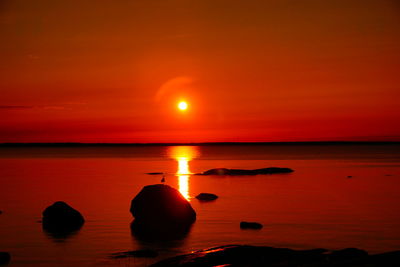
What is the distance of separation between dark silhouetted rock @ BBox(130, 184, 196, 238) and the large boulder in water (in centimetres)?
383

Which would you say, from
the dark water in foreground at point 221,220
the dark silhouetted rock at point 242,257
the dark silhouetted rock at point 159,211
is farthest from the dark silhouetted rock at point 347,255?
the dark silhouetted rock at point 159,211

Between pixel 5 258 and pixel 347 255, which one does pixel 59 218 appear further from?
pixel 347 255

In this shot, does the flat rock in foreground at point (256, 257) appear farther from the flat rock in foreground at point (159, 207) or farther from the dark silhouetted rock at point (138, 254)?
the flat rock in foreground at point (159, 207)

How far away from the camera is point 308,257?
1759 cm

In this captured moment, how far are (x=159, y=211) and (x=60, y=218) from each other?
6302 millimetres

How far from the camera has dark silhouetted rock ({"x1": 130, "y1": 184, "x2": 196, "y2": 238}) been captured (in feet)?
99.1

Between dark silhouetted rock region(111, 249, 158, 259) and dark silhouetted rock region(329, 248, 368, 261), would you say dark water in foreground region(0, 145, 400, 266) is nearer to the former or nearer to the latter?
dark silhouetted rock region(111, 249, 158, 259)

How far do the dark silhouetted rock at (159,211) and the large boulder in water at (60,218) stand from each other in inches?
151

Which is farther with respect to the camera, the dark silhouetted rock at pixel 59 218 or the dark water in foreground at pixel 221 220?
the dark silhouetted rock at pixel 59 218

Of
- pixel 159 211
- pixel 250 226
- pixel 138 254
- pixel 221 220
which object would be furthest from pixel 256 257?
pixel 221 220

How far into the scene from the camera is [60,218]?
31.6 m

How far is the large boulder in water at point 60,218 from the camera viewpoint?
31.4 meters

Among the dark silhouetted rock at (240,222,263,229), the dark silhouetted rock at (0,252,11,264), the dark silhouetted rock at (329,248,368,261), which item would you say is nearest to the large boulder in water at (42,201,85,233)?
the dark silhouetted rock at (0,252,11,264)

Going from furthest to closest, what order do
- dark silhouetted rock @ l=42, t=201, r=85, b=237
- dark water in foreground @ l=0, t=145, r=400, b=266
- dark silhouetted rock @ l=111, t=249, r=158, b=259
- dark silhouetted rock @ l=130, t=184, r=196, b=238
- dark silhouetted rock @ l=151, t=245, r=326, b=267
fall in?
1. dark silhouetted rock @ l=42, t=201, r=85, b=237
2. dark silhouetted rock @ l=130, t=184, r=196, b=238
3. dark water in foreground @ l=0, t=145, r=400, b=266
4. dark silhouetted rock @ l=111, t=249, r=158, b=259
5. dark silhouetted rock @ l=151, t=245, r=326, b=267
